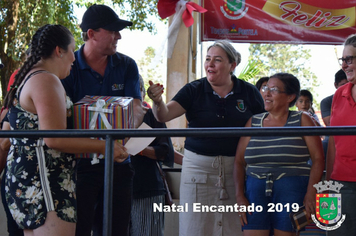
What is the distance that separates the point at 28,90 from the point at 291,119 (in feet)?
5.25

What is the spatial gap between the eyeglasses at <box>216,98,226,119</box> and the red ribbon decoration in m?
1.56

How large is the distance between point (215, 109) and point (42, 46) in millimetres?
1252

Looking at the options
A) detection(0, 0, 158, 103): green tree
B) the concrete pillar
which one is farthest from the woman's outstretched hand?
detection(0, 0, 158, 103): green tree

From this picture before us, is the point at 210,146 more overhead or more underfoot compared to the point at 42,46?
more underfoot

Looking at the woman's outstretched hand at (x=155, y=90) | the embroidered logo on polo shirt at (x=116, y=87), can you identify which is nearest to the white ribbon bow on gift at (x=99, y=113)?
the embroidered logo on polo shirt at (x=116, y=87)

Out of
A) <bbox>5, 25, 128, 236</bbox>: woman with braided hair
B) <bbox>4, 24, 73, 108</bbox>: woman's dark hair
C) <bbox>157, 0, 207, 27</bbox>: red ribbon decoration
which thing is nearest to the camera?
<bbox>5, 25, 128, 236</bbox>: woman with braided hair

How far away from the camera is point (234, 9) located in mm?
4676

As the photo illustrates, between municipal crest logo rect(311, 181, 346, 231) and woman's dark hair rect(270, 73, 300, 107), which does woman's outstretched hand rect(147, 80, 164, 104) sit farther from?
municipal crest logo rect(311, 181, 346, 231)

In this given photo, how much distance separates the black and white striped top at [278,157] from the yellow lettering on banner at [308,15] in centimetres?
230

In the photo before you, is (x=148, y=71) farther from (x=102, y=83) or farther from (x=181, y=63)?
(x=102, y=83)

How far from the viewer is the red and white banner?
4.68m

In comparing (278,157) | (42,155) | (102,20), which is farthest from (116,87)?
(278,157)

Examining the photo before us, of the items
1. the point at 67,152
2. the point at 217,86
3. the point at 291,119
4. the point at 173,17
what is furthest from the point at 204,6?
the point at 67,152

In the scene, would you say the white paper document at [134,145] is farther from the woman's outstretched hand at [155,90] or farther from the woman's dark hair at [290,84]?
the woman's dark hair at [290,84]
